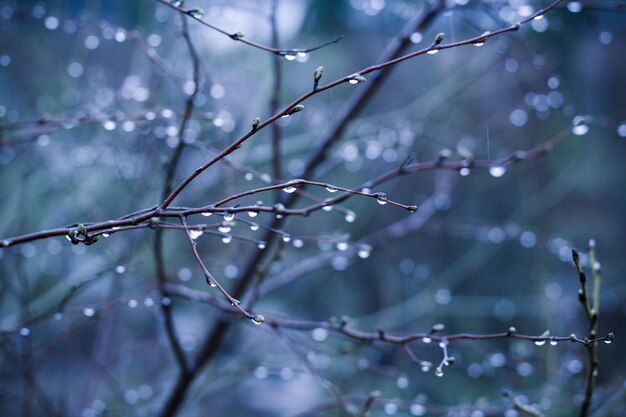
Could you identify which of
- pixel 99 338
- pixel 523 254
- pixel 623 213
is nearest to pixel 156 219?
pixel 99 338

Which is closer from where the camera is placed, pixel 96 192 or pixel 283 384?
pixel 96 192

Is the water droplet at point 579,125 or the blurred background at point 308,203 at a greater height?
the water droplet at point 579,125

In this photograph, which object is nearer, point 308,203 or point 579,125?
point 579,125

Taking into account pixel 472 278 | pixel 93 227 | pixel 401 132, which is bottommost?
pixel 472 278

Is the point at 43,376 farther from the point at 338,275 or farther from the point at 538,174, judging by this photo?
the point at 538,174

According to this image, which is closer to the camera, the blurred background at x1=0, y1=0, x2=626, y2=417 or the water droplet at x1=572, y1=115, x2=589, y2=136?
the water droplet at x1=572, y1=115, x2=589, y2=136

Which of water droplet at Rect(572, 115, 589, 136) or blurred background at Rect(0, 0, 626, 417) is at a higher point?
water droplet at Rect(572, 115, 589, 136)

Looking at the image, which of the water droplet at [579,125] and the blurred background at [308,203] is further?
the blurred background at [308,203]

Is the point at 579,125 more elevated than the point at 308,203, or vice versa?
the point at 579,125
